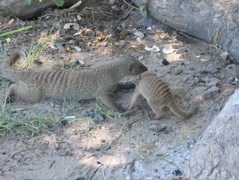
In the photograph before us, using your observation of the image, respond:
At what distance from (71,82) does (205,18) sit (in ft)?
4.92

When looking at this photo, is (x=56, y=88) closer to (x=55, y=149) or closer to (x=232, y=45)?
(x=55, y=149)

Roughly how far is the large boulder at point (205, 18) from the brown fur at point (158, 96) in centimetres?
108

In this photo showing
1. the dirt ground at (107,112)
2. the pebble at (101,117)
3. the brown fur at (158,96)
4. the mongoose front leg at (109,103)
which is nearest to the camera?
the dirt ground at (107,112)

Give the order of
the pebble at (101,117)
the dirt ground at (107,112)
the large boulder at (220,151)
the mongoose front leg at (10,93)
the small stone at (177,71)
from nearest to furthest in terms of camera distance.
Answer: the large boulder at (220,151)
the dirt ground at (107,112)
the pebble at (101,117)
the mongoose front leg at (10,93)
the small stone at (177,71)

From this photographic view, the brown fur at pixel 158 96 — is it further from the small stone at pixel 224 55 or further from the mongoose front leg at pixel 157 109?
the small stone at pixel 224 55

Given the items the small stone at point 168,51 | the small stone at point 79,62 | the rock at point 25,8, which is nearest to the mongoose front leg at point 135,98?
the small stone at point 79,62

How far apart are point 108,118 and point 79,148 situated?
0.43 m

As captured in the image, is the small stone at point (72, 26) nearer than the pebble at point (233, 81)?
No

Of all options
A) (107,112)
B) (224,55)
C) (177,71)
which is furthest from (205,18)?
(107,112)

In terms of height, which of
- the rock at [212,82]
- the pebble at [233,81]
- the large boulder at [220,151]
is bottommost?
the pebble at [233,81]

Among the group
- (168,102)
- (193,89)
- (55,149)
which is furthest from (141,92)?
(55,149)

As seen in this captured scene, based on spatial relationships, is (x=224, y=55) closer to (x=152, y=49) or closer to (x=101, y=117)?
(x=152, y=49)

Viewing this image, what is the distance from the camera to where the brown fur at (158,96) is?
3.45m

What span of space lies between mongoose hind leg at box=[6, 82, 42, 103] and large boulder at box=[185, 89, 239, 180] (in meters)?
1.60
